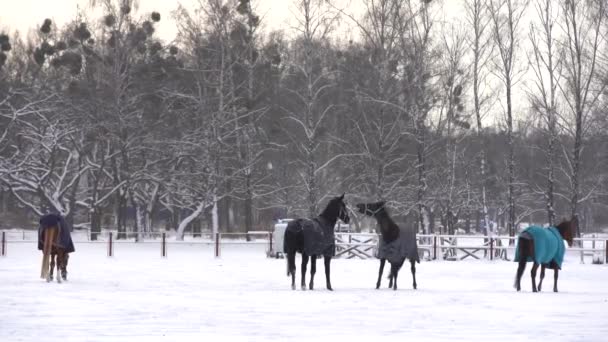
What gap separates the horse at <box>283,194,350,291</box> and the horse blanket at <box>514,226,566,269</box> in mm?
3732

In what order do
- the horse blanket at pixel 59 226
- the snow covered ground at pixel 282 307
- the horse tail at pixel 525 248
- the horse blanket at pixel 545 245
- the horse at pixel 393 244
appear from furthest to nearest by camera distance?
1. the horse blanket at pixel 59 226
2. the horse at pixel 393 244
3. the horse tail at pixel 525 248
4. the horse blanket at pixel 545 245
5. the snow covered ground at pixel 282 307

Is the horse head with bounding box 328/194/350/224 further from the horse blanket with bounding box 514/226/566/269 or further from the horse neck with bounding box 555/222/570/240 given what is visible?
the horse neck with bounding box 555/222/570/240

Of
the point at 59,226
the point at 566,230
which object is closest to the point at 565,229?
the point at 566,230

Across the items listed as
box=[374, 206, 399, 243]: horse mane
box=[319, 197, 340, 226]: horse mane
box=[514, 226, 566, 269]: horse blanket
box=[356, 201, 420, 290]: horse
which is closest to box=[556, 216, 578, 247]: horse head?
box=[514, 226, 566, 269]: horse blanket

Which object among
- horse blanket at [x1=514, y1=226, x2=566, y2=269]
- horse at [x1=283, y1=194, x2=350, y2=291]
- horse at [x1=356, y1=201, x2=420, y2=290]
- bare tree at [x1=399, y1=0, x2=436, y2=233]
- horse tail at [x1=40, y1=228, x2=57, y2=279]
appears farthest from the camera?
bare tree at [x1=399, y1=0, x2=436, y2=233]

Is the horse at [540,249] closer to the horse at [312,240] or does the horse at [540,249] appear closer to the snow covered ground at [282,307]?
the snow covered ground at [282,307]

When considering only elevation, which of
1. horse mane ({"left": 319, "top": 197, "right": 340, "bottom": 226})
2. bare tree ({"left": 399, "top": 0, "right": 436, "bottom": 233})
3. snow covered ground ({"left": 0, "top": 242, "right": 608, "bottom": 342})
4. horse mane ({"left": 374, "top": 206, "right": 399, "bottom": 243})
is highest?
bare tree ({"left": 399, "top": 0, "right": 436, "bottom": 233})

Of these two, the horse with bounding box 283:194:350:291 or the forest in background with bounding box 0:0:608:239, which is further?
the forest in background with bounding box 0:0:608:239

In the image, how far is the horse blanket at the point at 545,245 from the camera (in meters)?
19.8

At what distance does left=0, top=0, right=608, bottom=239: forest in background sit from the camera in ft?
143

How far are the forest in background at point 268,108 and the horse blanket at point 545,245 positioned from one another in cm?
2127

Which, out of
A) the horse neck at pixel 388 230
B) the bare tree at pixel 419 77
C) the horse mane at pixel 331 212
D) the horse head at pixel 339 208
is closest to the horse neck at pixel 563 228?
the horse neck at pixel 388 230

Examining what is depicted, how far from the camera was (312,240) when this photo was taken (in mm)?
20188

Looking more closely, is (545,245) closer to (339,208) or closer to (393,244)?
(393,244)
